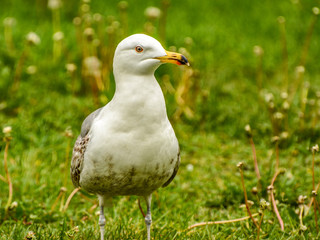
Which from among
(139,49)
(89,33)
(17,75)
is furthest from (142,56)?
(17,75)

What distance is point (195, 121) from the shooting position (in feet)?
17.9

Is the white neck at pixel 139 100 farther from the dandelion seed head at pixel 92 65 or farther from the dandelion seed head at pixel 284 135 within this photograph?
the dandelion seed head at pixel 92 65

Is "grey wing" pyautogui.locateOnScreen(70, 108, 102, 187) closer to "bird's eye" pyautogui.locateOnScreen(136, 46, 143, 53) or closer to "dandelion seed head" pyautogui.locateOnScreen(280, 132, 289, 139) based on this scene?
"bird's eye" pyautogui.locateOnScreen(136, 46, 143, 53)

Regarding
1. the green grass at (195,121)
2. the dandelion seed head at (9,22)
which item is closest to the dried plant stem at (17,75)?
the green grass at (195,121)

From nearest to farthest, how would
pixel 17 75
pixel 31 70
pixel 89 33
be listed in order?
pixel 89 33 → pixel 17 75 → pixel 31 70

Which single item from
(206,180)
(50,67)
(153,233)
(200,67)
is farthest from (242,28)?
(153,233)

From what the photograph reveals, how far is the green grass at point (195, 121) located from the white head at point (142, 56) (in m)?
1.11

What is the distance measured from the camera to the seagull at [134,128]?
8.86 ft

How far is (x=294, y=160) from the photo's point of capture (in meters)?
4.83

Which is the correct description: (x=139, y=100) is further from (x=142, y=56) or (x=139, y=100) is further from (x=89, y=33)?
(x=89, y=33)

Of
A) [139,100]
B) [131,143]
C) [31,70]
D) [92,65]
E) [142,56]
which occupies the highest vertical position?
[31,70]

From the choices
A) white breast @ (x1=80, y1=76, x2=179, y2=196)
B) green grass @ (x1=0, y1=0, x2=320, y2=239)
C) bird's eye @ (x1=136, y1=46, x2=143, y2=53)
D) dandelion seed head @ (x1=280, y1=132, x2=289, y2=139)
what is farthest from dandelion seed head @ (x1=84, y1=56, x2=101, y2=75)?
bird's eye @ (x1=136, y1=46, x2=143, y2=53)

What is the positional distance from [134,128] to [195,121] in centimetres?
281

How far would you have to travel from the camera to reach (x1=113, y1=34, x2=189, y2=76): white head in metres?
2.71
